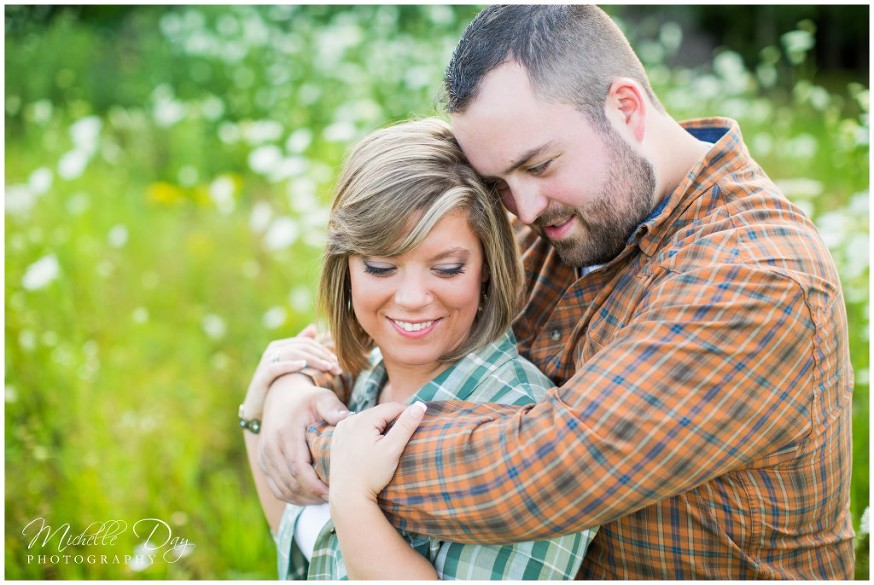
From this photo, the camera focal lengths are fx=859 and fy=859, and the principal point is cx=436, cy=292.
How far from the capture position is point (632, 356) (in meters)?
1.64

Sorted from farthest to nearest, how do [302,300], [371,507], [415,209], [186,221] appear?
[186,221] → [302,300] → [415,209] → [371,507]

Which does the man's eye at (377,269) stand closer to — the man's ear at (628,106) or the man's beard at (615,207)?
the man's beard at (615,207)

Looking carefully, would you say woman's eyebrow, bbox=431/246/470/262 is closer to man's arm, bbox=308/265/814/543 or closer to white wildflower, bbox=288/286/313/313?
man's arm, bbox=308/265/814/543

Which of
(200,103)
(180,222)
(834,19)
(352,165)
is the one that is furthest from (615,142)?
(834,19)

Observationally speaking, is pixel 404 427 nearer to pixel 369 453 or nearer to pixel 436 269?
pixel 369 453

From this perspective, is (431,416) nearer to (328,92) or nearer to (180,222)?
(180,222)

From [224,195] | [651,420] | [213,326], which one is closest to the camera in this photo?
[651,420]

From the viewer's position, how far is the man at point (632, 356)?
1608 millimetres

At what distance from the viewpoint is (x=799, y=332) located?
1642 millimetres

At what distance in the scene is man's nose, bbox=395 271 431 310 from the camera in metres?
2.03

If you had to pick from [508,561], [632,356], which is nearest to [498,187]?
[632,356]

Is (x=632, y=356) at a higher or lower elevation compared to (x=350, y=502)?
higher

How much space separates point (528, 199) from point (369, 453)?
75cm

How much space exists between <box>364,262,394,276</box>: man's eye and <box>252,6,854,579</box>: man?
1.13 feet
